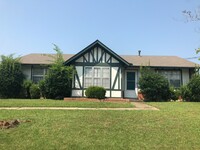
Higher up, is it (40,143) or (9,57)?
(9,57)

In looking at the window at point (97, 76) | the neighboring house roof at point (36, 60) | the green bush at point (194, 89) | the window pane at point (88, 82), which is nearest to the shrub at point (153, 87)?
the green bush at point (194, 89)

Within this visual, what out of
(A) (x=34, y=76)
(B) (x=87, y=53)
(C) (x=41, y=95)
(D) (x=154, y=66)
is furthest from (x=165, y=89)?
(A) (x=34, y=76)

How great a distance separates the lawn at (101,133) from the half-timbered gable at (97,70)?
1018cm

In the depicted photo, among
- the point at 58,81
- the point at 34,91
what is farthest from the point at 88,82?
the point at 34,91

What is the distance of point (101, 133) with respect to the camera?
7.70 meters

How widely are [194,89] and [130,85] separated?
5682mm

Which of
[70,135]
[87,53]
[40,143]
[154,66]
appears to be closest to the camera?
[40,143]

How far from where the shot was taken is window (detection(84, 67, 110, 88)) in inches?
805

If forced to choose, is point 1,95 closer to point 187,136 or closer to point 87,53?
point 87,53

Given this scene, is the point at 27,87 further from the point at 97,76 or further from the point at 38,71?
the point at 97,76

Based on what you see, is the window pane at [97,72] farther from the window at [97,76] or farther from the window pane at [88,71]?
the window pane at [88,71]

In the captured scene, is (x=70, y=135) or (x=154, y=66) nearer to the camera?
(x=70, y=135)

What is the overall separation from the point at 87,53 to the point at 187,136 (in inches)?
563

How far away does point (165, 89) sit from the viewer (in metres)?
19.7
